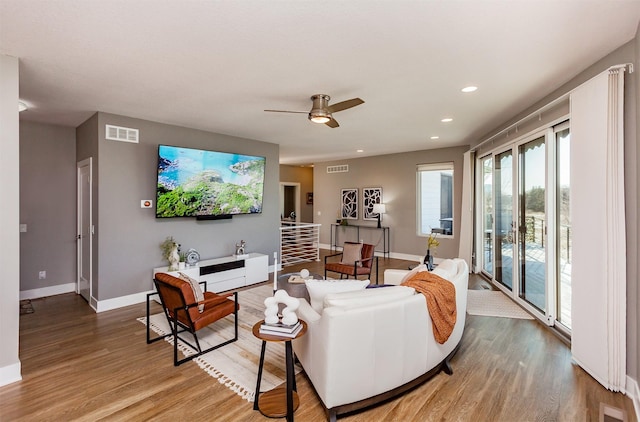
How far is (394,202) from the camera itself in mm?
8062

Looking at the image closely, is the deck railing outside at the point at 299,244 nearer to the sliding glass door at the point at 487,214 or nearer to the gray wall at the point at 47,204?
the sliding glass door at the point at 487,214

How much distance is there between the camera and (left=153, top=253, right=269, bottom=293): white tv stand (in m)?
4.78

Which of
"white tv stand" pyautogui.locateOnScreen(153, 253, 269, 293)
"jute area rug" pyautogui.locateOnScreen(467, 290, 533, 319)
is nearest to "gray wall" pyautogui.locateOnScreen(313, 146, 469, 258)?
"jute area rug" pyautogui.locateOnScreen(467, 290, 533, 319)

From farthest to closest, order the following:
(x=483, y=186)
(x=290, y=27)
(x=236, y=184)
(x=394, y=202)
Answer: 1. (x=394, y=202)
2. (x=483, y=186)
3. (x=236, y=184)
4. (x=290, y=27)

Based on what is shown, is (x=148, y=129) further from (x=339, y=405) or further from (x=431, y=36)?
(x=339, y=405)

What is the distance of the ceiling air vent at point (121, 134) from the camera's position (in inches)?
167

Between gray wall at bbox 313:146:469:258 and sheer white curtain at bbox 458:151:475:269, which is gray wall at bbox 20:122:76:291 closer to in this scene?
gray wall at bbox 313:146:469:258

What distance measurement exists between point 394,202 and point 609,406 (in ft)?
20.0

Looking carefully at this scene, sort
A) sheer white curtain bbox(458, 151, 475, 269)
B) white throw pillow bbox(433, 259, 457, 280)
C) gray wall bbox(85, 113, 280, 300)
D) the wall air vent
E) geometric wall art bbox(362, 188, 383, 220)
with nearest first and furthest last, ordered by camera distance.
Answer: white throw pillow bbox(433, 259, 457, 280), gray wall bbox(85, 113, 280, 300), sheer white curtain bbox(458, 151, 475, 269), geometric wall art bbox(362, 188, 383, 220), the wall air vent

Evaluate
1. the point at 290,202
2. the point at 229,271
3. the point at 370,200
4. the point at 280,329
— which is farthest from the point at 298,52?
the point at 290,202

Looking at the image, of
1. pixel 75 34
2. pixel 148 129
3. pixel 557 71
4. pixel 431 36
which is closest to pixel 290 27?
pixel 431 36

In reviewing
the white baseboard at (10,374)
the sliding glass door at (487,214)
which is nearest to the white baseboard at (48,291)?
the white baseboard at (10,374)

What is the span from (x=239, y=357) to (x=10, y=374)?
1886 millimetres

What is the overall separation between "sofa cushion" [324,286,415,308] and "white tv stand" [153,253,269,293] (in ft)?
10.4
